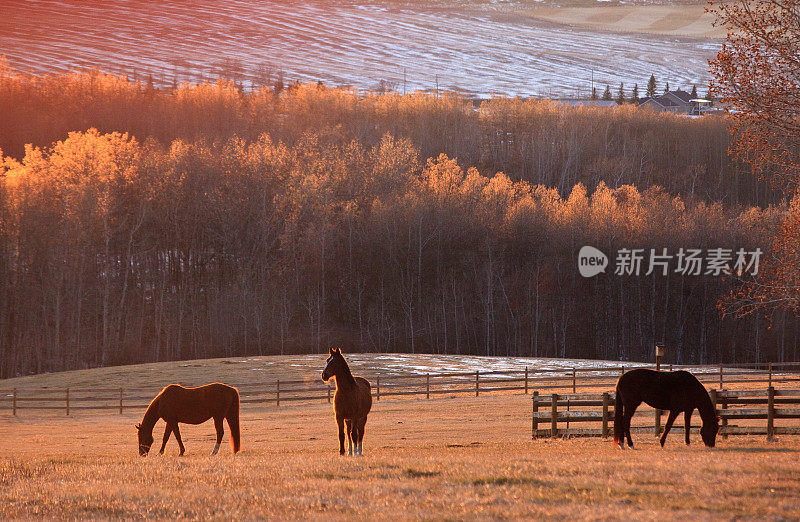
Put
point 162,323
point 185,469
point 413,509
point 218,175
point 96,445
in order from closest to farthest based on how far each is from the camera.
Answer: point 413,509 < point 185,469 < point 96,445 < point 162,323 < point 218,175

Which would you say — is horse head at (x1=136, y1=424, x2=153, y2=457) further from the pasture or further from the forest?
the forest

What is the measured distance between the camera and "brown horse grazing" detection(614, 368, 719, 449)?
Answer: 584 inches

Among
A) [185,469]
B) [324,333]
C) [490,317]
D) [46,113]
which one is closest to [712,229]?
[490,317]

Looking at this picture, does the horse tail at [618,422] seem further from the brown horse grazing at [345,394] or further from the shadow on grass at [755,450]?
the brown horse grazing at [345,394]

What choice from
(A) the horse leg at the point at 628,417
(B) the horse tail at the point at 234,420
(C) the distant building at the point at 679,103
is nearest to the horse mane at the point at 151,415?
(B) the horse tail at the point at 234,420

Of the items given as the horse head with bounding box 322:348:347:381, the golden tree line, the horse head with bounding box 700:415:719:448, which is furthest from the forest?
the horse head with bounding box 322:348:347:381

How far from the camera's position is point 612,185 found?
88.9 metres

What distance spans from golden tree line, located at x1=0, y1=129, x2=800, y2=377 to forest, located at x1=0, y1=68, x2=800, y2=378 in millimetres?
138

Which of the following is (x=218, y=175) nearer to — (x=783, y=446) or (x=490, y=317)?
(x=490, y=317)

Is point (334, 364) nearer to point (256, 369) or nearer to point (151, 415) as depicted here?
point (151, 415)

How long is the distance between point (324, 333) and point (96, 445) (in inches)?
1516

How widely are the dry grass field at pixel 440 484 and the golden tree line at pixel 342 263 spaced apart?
4272 centimetres

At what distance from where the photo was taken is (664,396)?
1490 cm

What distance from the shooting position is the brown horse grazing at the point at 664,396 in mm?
14844
